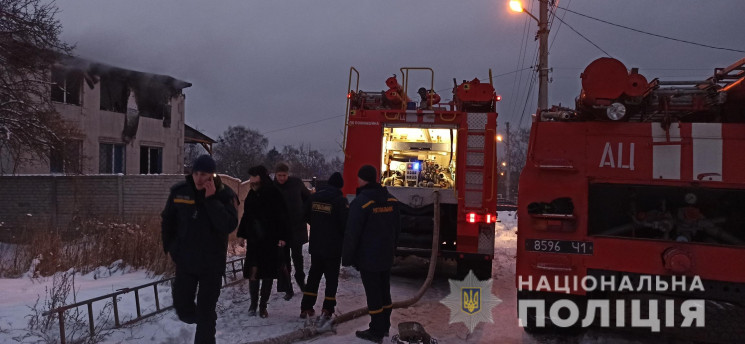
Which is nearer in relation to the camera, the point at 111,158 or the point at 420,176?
the point at 420,176

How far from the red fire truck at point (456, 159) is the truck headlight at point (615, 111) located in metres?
3.20

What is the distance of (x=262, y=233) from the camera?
19.3 ft

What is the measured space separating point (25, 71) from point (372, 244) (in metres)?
13.1

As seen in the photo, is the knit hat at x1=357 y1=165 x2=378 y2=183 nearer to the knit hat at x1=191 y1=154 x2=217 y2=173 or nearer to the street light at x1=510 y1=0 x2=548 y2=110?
the knit hat at x1=191 y1=154 x2=217 y2=173

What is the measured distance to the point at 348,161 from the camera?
8.59 metres

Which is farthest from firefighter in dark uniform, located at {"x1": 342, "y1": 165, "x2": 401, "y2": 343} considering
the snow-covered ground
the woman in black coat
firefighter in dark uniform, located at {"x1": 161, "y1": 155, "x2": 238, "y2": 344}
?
firefighter in dark uniform, located at {"x1": 161, "y1": 155, "x2": 238, "y2": 344}

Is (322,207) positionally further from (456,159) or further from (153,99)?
(153,99)

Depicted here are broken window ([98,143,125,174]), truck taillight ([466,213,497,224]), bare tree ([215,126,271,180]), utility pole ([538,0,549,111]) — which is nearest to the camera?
truck taillight ([466,213,497,224])

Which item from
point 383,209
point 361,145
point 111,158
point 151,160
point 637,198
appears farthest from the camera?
point 151,160

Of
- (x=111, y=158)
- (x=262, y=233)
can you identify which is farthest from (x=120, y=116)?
(x=262, y=233)

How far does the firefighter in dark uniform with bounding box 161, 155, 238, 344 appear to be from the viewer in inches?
171

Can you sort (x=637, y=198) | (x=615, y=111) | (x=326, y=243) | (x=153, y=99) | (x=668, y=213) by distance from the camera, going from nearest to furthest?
(x=615, y=111) < (x=668, y=213) < (x=637, y=198) < (x=326, y=243) < (x=153, y=99)

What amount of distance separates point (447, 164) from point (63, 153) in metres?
11.2

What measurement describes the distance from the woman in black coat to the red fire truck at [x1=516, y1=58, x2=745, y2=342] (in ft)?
8.66
